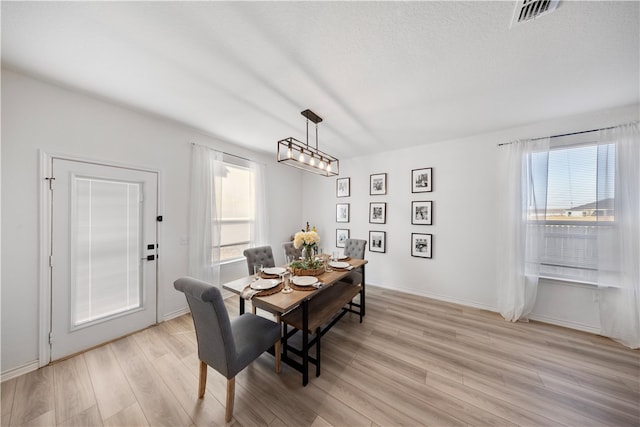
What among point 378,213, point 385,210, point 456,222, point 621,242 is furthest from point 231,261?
point 621,242

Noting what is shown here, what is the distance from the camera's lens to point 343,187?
4.50m

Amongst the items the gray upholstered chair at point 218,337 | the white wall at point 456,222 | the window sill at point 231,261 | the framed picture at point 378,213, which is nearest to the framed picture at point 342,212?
the white wall at point 456,222

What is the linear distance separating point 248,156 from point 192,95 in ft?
5.65

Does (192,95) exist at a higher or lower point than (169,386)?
higher

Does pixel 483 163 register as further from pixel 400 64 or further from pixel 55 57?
pixel 55 57

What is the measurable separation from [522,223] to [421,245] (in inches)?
53.4

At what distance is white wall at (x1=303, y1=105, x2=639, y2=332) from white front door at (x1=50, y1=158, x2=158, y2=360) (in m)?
3.48

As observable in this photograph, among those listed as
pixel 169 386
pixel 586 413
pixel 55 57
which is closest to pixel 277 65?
pixel 55 57

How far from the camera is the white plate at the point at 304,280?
197 cm

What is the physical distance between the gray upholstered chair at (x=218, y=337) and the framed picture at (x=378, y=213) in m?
2.98

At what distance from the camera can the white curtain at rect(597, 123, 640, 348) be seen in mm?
2225

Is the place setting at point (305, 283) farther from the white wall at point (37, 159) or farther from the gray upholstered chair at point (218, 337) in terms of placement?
the white wall at point (37, 159)

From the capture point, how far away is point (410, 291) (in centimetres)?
376

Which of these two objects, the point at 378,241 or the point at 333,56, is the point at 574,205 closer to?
the point at 378,241
